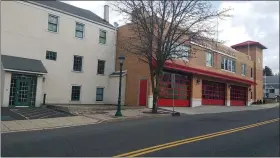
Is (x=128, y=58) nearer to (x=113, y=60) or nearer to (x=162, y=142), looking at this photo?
(x=113, y=60)

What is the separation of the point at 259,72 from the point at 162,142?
139 ft

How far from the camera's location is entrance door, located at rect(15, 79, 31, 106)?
22.3 metres

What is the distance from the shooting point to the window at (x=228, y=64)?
37.0 metres

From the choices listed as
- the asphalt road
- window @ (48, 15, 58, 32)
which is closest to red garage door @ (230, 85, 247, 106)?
window @ (48, 15, 58, 32)

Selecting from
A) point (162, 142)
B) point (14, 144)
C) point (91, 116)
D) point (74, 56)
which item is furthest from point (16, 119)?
point (74, 56)

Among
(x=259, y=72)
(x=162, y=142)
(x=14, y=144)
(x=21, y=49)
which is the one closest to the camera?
(x=14, y=144)

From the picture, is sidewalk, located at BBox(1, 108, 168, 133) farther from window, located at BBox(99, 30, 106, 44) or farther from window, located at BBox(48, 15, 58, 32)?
window, located at BBox(99, 30, 106, 44)

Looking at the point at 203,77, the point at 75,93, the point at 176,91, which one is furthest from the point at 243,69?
the point at 75,93

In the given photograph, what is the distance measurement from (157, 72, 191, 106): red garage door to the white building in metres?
4.61

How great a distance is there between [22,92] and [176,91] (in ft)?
43.4

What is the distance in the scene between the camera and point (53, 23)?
2534cm

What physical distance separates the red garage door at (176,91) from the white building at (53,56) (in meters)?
4.61

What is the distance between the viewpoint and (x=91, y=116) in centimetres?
1792

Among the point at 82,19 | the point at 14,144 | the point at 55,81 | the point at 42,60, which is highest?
the point at 82,19
